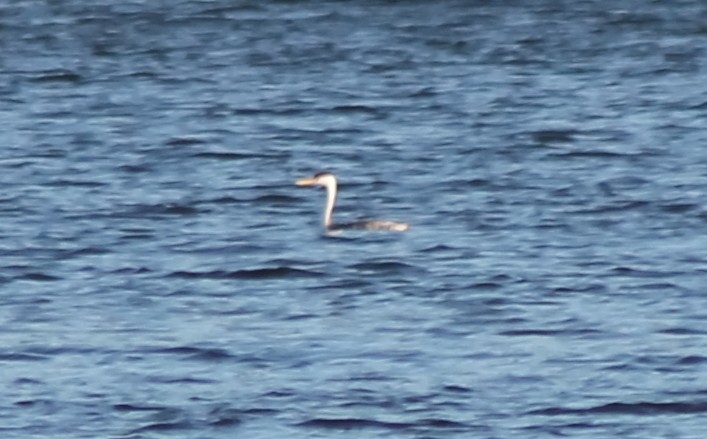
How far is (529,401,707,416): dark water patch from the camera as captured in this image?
11266mm

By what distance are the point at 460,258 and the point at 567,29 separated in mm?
12579

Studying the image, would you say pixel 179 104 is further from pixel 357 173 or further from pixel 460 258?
pixel 460 258

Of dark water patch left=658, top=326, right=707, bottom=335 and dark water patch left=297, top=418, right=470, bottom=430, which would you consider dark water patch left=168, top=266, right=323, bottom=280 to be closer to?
dark water patch left=658, top=326, right=707, bottom=335

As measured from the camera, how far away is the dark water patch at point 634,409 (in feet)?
37.0

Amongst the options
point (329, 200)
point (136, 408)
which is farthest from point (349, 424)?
point (329, 200)

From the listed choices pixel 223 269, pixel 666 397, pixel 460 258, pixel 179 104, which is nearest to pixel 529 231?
pixel 460 258

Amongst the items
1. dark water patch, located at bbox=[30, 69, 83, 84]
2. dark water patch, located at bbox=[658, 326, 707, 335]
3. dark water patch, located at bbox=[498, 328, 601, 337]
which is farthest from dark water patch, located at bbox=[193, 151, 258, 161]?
dark water patch, located at bbox=[658, 326, 707, 335]

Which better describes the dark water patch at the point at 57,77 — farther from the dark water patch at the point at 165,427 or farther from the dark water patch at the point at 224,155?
the dark water patch at the point at 165,427

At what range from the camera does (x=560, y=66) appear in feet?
82.4

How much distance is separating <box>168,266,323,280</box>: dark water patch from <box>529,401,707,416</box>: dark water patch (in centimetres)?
394

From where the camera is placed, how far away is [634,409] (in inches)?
446

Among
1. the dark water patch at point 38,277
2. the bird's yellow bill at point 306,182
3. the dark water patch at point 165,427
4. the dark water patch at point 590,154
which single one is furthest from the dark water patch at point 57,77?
the dark water patch at point 165,427

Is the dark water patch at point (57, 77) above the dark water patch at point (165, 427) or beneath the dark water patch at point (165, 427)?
beneath

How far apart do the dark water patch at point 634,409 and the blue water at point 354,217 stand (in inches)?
0.8
